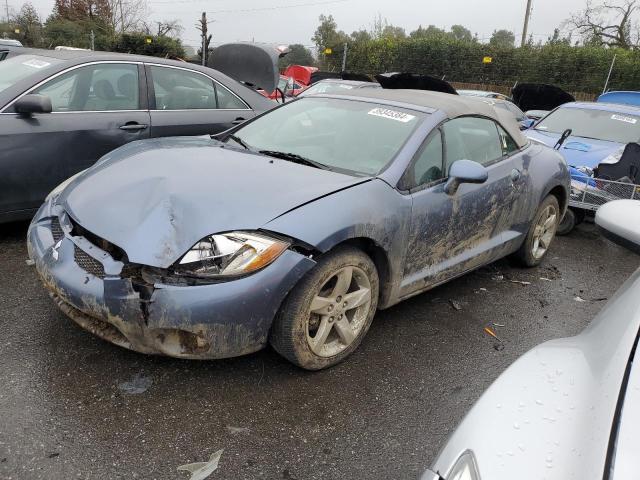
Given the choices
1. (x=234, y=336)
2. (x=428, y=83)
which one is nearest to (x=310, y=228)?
(x=234, y=336)

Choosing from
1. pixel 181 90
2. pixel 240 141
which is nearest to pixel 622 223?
pixel 240 141

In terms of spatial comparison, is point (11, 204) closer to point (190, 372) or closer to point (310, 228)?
point (190, 372)

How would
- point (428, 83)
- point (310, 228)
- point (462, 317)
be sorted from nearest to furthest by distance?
1. point (310, 228)
2. point (462, 317)
3. point (428, 83)

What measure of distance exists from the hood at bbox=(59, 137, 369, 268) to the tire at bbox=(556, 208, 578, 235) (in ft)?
12.7

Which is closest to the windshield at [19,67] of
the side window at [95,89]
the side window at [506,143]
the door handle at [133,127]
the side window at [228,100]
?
the side window at [95,89]

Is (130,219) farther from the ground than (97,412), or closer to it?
farther from the ground

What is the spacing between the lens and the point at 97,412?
2.36m

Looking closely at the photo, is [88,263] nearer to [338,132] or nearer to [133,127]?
[338,132]

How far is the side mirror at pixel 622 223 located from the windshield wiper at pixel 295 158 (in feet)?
4.92

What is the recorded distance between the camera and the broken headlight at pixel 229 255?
2.35m

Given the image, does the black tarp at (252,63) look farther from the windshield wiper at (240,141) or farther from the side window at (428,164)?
the side window at (428,164)

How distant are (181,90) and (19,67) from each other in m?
1.33

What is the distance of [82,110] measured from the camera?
14.0ft

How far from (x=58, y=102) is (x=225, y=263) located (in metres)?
2.68
